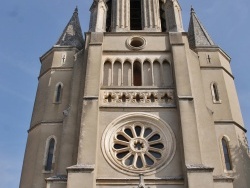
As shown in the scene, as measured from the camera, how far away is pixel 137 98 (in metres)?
20.0

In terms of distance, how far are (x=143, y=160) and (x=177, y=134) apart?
210cm

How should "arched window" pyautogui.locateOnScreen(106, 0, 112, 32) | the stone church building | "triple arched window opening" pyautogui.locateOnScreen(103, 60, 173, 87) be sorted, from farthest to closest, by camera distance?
"arched window" pyautogui.locateOnScreen(106, 0, 112, 32)
"triple arched window opening" pyautogui.locateOnScreen(103, 60, 173, 87)
the stone church building

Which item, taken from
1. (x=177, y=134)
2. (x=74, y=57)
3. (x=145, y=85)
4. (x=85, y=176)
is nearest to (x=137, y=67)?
(x=145, y=85)

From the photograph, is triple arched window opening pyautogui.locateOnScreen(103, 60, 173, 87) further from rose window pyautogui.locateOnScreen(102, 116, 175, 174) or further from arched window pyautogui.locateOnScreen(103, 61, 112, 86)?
rose window pyautogui.locateOnScreen(102, 116, 175, 174)

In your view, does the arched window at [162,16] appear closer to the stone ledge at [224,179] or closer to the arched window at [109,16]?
the arched window at [109,16]

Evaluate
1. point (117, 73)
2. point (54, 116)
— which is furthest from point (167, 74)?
point (54, 116)

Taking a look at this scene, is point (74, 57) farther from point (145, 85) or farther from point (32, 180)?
point (32, 180)

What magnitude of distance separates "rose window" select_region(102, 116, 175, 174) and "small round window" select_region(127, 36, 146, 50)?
205 inches

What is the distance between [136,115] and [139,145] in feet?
5.21

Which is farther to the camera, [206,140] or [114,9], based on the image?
[114,9]

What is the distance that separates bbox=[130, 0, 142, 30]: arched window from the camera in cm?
2723

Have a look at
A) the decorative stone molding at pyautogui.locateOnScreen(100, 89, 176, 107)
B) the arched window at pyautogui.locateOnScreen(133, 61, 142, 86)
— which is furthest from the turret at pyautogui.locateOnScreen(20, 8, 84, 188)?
the arched window at pyautogui.locateOnScreen(133, 61, 142, 86)

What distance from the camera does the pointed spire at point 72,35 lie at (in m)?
24.4

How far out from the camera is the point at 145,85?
2084 cm
